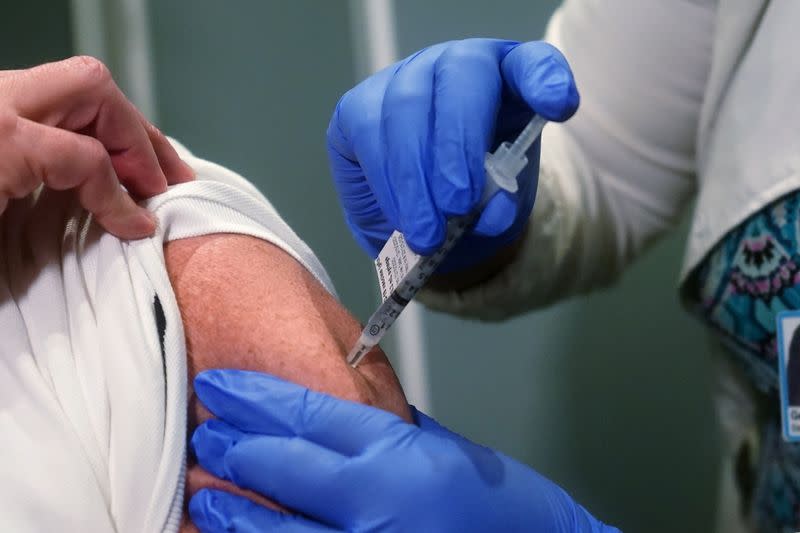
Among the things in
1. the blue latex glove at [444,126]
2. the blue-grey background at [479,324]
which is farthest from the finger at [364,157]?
the blue-grey background at [479,324]

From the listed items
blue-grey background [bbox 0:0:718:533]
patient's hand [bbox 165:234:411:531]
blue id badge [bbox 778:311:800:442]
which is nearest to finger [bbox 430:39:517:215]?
patient's hand [bbox 165:234:411:531]

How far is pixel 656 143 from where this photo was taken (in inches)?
41.5

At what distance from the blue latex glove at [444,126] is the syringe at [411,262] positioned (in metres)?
0.01

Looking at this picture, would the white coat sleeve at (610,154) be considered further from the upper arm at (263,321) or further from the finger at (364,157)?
the upper arm at (263,321)

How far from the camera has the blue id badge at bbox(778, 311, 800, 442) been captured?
0.81m

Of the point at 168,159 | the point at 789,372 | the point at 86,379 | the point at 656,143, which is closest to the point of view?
the point at 86,379

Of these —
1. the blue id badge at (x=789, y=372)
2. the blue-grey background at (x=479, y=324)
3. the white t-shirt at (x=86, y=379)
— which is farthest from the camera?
the blue-grey background at (x=479, y=324)

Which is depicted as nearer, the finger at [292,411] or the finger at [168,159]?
the finger at [292,411]

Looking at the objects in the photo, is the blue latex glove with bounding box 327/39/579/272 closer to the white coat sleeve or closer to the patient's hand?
the patient's hand

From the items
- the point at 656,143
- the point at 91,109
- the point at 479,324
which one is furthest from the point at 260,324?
the point at 479,324

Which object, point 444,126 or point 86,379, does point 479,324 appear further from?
point 86,379

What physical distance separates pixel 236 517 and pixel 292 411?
0.29 feet

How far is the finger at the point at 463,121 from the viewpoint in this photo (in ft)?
1.89

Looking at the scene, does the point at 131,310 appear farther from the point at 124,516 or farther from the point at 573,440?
the point at 573,440
